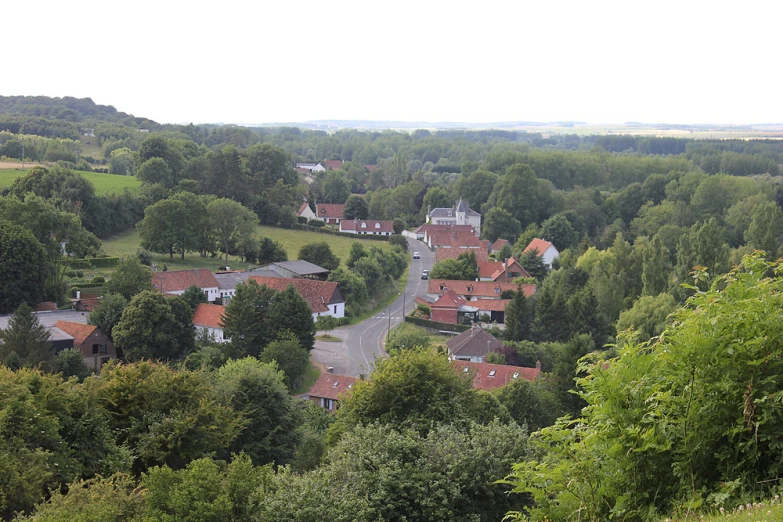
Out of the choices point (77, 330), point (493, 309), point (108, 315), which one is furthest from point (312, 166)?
point (77, 330)

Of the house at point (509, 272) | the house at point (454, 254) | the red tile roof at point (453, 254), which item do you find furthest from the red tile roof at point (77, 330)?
the red tile roof at point (453, 254)

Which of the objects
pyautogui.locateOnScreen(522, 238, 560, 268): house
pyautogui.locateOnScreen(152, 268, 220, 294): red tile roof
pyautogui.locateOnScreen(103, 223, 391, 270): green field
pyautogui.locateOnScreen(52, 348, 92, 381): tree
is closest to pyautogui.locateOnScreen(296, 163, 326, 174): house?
pyautogui.locateOnScreen(103, 223, 391, 270): green field

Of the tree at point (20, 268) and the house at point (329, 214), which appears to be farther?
the house at point (329, 214)

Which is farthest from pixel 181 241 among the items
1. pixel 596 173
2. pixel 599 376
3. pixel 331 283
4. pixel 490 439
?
pixel 596 173

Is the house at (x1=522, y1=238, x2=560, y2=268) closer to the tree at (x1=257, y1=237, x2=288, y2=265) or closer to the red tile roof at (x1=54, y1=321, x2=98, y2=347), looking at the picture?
the tree at (x1=257, y1=237, x2=288, y2=265)

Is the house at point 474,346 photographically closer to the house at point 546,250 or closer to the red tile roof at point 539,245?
the red tile roof at point 539,245
